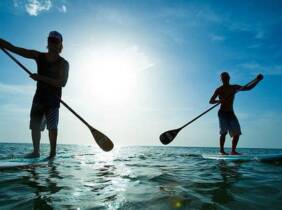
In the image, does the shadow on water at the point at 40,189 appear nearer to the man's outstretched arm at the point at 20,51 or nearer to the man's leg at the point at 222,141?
the man's outstretched arm at the point at 20,51

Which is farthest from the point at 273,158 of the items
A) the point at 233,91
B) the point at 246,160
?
the point at 233,91

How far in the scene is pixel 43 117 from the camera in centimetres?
567

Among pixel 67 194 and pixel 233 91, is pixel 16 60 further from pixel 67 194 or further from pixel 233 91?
pixel 233 91

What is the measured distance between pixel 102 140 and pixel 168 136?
3.78 meters

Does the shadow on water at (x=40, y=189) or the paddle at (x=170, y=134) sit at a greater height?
the paddle at (x=170, y=134)

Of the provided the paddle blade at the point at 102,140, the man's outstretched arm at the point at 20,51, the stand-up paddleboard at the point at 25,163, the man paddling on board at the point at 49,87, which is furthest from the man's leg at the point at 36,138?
the man's outstretched arm at the point at 20,51

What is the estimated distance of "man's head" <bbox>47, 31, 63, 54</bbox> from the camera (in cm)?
535

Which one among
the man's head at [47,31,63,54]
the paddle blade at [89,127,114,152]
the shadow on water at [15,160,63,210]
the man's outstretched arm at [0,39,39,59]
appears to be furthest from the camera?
the paddle blade at [89,127,114,152]

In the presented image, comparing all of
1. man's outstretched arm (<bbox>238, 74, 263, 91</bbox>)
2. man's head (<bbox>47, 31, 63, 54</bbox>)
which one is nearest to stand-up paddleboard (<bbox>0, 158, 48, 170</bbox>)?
man's head (<bbox>47, 31, 63, 54</bbox>)

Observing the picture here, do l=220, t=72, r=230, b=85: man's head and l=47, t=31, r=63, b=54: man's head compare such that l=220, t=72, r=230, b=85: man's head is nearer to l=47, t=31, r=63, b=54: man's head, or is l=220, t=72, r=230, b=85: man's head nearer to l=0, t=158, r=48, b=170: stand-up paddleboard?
l=47, t=31, r=63, b=54: man's head

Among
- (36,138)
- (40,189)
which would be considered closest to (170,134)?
(36,138)

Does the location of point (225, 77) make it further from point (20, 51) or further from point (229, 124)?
point (20, 51)

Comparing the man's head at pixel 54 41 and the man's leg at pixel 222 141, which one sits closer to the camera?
the man's head at pixel 54 41

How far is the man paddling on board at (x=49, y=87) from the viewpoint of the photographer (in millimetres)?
5410
